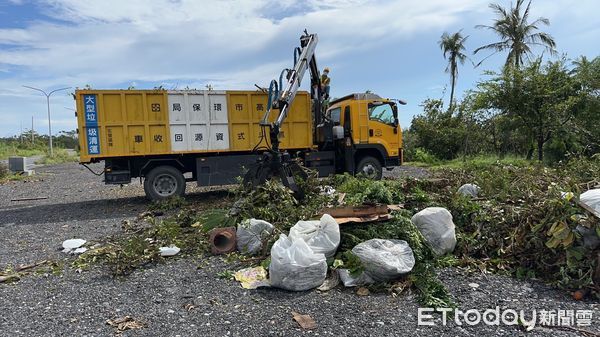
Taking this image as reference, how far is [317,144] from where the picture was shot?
11.3m

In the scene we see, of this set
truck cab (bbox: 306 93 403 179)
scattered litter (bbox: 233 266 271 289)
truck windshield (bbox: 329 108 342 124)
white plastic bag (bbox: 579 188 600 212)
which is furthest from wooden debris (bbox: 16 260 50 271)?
truck windshield (bbox: 329 108 342 124)

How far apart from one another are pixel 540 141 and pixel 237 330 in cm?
1610

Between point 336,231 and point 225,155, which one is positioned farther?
point 225,155

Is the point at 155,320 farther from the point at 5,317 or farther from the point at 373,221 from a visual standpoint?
the point at 373,221

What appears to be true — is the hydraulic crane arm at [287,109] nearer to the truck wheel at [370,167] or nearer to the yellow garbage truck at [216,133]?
the yellow garbage truck at [216,133]

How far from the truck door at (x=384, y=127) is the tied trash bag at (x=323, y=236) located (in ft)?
22.5

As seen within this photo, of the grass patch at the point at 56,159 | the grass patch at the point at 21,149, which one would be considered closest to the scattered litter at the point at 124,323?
the grass patch at the point at 56,159

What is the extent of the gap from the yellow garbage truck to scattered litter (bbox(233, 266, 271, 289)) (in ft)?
13.9

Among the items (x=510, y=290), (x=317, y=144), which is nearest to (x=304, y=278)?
(x=510, y=290)

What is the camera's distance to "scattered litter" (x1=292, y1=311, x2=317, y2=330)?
347 centimetres

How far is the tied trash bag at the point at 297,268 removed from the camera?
4.11 meters

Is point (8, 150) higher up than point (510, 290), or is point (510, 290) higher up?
point (8, 150)

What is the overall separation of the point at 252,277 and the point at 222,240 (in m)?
1.13

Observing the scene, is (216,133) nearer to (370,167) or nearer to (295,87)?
(295,87)
